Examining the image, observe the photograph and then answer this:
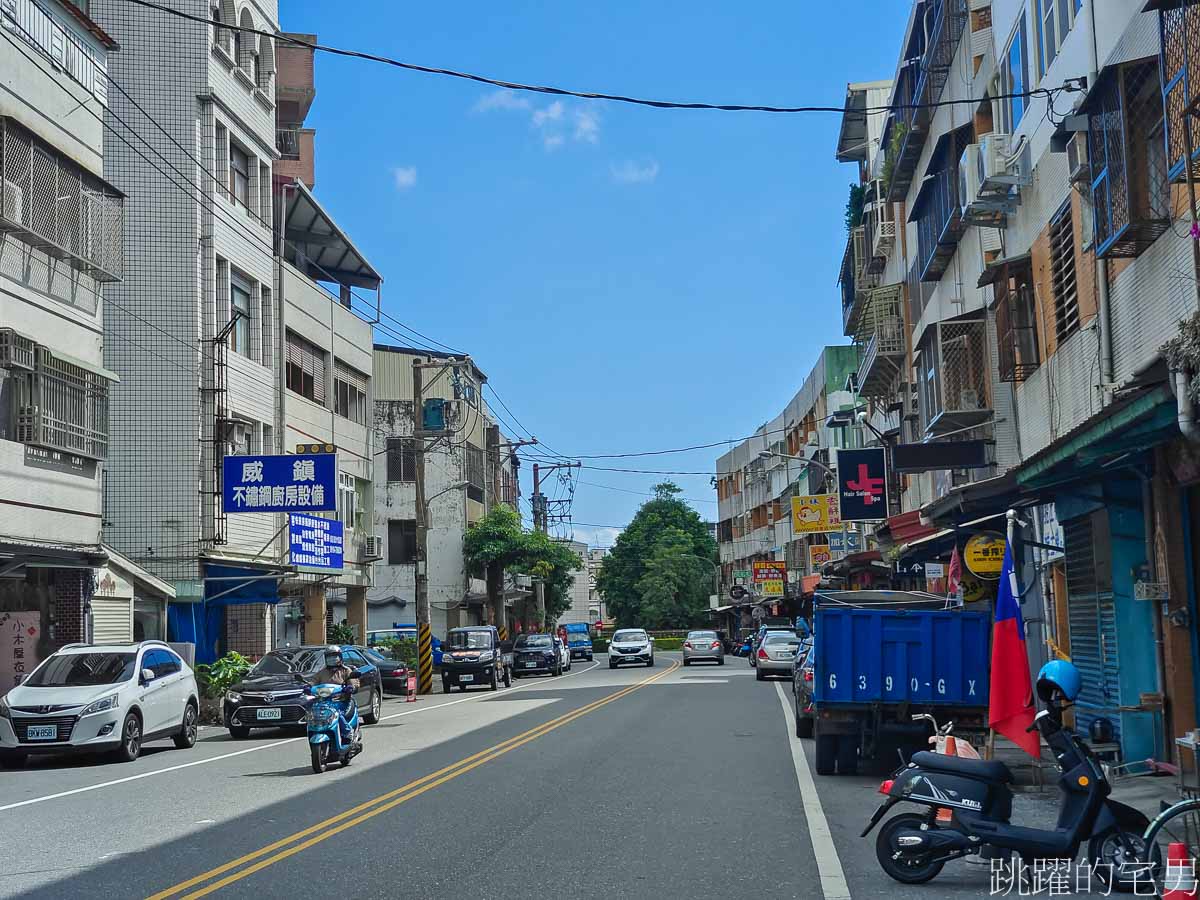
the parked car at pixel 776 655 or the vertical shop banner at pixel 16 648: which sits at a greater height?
the vertical shop banner at pixel 16 648

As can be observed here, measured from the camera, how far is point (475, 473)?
226 ft

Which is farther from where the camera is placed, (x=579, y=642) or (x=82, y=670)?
(x=579, y=642)

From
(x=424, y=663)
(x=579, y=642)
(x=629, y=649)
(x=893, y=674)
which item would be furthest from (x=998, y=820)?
(x=579, y=642)

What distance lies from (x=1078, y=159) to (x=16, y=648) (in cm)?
1886

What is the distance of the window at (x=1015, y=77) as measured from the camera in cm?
2025

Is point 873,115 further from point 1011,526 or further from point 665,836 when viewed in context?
point 665,836

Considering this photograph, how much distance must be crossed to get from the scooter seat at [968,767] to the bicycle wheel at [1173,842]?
1.00 meters

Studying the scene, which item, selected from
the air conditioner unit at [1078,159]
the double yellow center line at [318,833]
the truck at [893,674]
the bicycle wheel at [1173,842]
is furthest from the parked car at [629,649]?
the bicycle wheel at [1173,842]

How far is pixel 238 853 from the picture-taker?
33.9 ft

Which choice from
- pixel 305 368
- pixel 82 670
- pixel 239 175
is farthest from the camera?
pixel 305 368

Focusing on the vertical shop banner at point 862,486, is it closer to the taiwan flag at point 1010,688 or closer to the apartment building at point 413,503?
the taiwan flag at point 1010,688

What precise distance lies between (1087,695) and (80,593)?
17000 mm

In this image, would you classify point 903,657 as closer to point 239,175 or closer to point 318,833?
point 318,833

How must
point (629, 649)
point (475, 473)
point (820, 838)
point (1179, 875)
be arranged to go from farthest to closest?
point (475, 473) < point (629, 649) < point (820, 838) < point (1179, 875)
